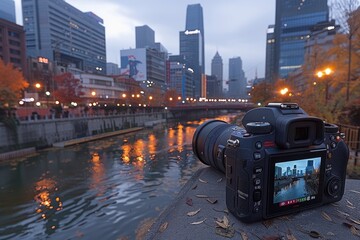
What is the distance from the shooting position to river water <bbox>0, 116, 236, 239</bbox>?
8852mm

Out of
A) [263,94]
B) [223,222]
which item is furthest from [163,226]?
[263,94]

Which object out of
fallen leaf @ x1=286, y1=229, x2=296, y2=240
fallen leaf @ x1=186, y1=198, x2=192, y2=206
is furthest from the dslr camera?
fallen leaf @ x1=186, y1=198, x2=192, y2=206

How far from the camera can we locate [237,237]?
2.43 meters

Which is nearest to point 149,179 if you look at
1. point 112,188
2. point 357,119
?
point 112,188

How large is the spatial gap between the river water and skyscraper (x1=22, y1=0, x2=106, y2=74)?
6613cm

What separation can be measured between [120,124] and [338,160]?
135ft

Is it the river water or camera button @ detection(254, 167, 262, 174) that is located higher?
camera button @ detection(254, 167, 262, 174)

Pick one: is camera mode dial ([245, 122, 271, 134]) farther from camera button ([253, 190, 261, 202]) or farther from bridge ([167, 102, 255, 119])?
bridge ([167, 102, 255, 119])

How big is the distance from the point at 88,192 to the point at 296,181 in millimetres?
11931

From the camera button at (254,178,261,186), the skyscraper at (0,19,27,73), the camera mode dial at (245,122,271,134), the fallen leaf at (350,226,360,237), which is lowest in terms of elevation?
the fallen leaf at (350,226,360,237)

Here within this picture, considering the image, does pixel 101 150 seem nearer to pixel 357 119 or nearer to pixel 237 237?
pixel 357 119

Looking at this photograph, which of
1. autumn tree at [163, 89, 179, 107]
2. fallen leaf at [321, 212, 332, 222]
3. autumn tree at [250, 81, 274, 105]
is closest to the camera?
fallen leaf at [321, 212, 332, 222]

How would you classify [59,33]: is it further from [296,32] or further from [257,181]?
[257,181]

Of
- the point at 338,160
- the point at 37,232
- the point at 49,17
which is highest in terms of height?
the point at 49,17
